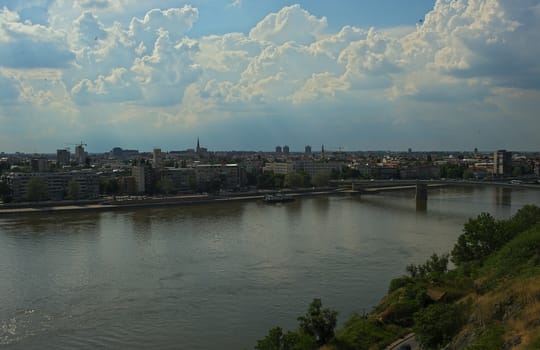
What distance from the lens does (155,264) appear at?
10.2 metres

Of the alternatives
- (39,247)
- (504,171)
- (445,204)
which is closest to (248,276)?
(39,247)

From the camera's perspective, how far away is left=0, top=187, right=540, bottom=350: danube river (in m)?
6.69

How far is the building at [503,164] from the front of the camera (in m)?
40.7

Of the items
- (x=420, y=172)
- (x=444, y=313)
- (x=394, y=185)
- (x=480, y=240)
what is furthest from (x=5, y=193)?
(x=420, y=172)

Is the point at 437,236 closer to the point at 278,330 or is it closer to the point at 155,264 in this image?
the point at 155,264

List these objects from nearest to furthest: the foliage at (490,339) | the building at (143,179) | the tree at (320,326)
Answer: the foliage at (490,339) < the tree at (320,326) < the building at (143,179)

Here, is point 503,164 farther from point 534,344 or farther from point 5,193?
point 534,344

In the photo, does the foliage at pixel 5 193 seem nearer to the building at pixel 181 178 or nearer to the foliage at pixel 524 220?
the building at pixel 181 178

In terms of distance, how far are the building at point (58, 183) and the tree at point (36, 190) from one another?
499 millimetres

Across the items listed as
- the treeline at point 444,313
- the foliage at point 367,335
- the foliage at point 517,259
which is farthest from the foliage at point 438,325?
the foliage at point 517,259

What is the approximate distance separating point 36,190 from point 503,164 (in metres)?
32.1

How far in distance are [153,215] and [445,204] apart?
10812 millimetres

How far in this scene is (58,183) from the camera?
24.0 meters

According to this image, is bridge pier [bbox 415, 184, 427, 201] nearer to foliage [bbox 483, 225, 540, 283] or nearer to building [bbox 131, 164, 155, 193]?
building [bbox 131, 164, 155, 193]
